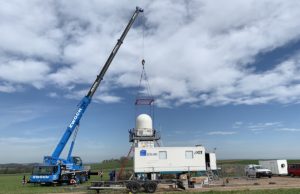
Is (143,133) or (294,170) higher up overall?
(143,133)

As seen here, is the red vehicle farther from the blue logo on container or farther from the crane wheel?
the crane wheel

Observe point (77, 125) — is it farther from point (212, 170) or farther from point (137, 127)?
point (212, 170)

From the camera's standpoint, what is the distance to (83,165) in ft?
162

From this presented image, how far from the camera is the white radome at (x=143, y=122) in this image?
44094 mm

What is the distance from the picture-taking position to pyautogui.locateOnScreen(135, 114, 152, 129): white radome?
44.1 m

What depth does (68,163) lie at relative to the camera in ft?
145

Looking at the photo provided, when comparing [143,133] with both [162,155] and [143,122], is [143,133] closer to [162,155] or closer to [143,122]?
[143,122]

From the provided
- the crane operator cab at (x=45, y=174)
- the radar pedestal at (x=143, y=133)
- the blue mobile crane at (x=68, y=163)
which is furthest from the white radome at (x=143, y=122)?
the crane operator cab at (x=45, y=174)

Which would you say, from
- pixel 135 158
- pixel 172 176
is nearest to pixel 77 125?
pixel 135 158

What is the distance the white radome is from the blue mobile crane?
6632 millimetres

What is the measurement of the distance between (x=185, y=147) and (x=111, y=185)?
10707 mm

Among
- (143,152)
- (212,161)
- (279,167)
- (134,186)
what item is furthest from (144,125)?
(279,167)

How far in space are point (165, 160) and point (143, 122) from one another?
8.37 m

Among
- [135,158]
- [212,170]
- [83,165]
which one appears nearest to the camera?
[135,158]
